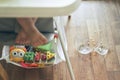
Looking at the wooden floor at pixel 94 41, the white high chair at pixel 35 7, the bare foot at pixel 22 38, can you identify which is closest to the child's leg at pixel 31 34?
the bare foot at pixel 22 38

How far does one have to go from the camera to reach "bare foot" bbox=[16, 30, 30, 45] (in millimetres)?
960

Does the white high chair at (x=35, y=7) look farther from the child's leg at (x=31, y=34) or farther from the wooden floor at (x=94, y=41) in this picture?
the wooden floor at (x=94, y=41)

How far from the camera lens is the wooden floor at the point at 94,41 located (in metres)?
1.39

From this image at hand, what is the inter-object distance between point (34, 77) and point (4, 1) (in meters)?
0.79

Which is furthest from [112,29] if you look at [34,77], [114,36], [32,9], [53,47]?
[32,9]

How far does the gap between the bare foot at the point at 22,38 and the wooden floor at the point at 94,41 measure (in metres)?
0.43

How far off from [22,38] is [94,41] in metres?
0.69

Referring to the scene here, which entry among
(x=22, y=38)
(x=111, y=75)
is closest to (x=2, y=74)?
(x=22, y=38)

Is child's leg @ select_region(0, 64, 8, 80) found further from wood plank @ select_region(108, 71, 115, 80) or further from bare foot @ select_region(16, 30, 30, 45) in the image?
wood plank @ select_region(108, 71, 115, 80)

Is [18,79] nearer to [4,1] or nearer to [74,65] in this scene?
[74,65]

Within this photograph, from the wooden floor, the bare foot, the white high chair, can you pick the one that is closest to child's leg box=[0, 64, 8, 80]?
the wooden floor

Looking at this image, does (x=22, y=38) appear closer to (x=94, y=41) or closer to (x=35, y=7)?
(x=35, y=7)

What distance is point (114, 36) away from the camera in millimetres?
1574

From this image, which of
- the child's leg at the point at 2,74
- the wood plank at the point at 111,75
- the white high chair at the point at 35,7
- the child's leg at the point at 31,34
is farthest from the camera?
the wood plank at the point at 111,75
